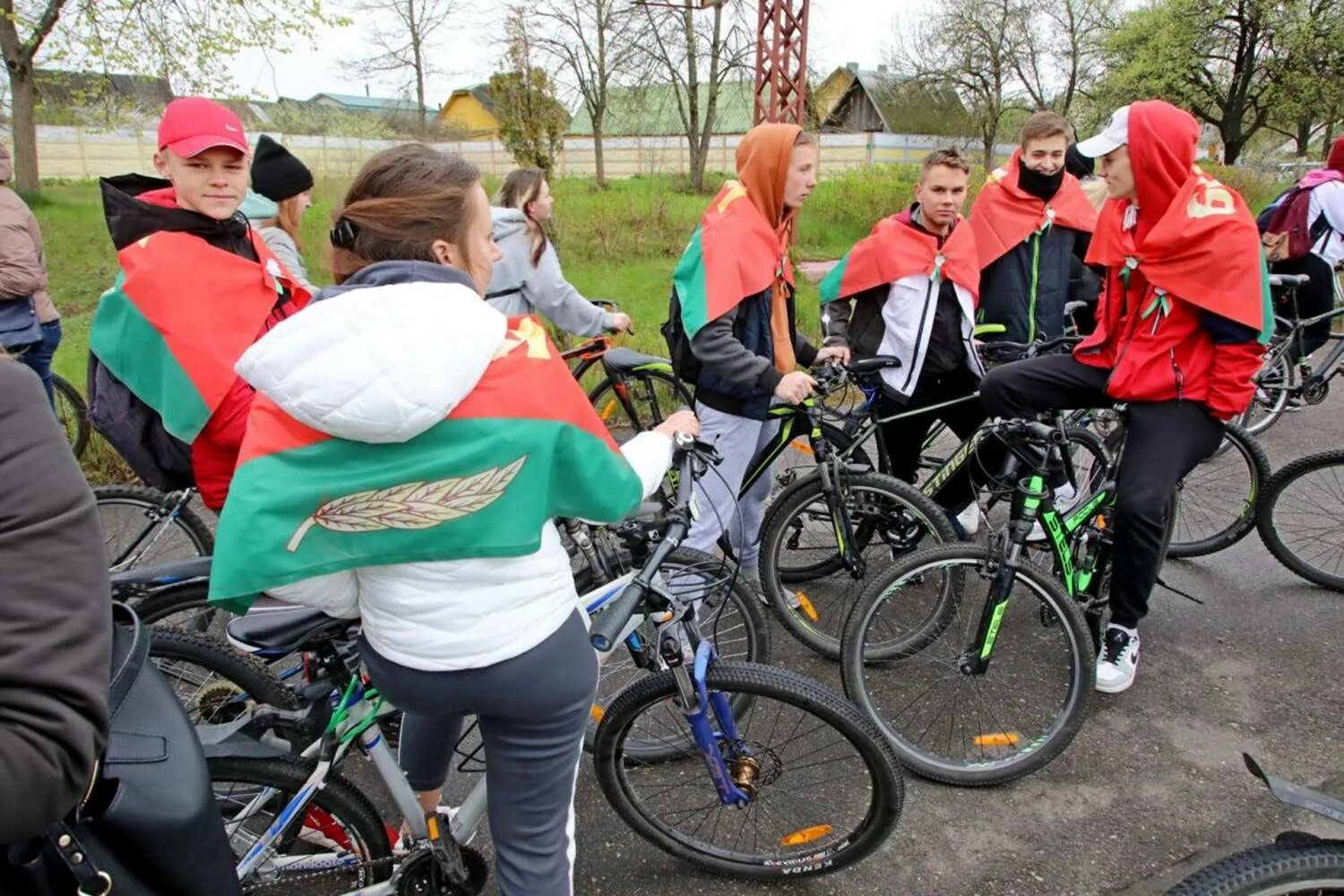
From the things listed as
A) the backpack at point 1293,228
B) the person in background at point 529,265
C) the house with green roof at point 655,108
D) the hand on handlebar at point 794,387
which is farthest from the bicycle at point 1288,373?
the house with green roof at point 655,108

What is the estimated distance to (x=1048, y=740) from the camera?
9.15 ft

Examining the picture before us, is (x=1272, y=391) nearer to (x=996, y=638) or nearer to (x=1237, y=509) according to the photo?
(x=1237, y=509)

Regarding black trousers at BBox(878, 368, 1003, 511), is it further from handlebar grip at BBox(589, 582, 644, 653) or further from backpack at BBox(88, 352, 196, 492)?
backpack at BBox(88, 352, 196, 492)

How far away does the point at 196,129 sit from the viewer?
8.96 feet

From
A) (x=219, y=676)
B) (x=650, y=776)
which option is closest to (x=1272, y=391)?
(x=650, y=776)

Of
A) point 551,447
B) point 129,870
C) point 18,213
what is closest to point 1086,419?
point 551,447

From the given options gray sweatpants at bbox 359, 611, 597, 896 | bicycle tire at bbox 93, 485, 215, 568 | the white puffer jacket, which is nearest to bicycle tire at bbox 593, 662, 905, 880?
gray sweatpants at bbox 359, 611, 597, 896

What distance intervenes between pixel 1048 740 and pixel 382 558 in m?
2.35

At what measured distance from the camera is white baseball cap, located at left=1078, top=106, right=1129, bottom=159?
2959mm

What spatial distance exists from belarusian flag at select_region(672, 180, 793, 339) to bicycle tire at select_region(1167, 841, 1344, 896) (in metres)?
2.19

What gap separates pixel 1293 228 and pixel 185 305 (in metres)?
7.00

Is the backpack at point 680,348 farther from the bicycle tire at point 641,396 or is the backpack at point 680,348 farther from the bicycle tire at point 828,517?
the bicycle tire at point 641,396

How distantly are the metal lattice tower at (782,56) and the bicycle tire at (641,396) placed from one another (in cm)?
718

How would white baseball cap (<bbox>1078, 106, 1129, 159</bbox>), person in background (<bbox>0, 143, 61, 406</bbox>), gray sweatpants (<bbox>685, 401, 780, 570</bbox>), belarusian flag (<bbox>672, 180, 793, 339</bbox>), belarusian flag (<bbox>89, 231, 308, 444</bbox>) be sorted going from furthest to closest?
person in background (<bbox>0, 143, 61, 406</bbox>) → gray sweatpants (<bbox>685, 401, 780, 570</bbox>) → belarusian flag (<bbox>672, 180, 793, 339</bbox>) → white baseball cap (<bbox>1078, 106, 1129, 159</bbox>) → belarusian flag (<bbox>89, 231, 308, 444</bbox>)
